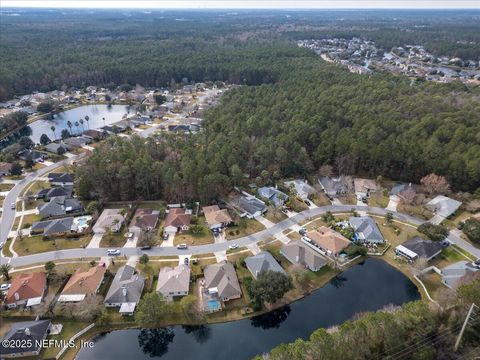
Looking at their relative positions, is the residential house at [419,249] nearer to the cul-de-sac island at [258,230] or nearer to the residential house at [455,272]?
the cul-de-sac island at [258,230]

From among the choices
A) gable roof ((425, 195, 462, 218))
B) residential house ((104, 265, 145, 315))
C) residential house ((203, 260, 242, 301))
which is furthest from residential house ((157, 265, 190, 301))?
gable roof ((425, 195, 462, 218))

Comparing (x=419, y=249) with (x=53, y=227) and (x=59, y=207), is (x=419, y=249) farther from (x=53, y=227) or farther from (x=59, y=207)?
(x=59, y=207)

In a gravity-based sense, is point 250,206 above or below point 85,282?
below

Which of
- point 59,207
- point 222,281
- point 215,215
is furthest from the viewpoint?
point 59,207

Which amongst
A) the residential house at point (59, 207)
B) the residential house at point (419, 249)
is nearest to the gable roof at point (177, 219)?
the residential house at point (59, 207)

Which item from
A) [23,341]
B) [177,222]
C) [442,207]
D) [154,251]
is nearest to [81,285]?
[23,341]

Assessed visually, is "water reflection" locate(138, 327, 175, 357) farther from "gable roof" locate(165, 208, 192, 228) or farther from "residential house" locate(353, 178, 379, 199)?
"residential house" locate(353, 178, 379, 199)

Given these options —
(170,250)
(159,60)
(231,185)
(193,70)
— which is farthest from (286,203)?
(159,60)
